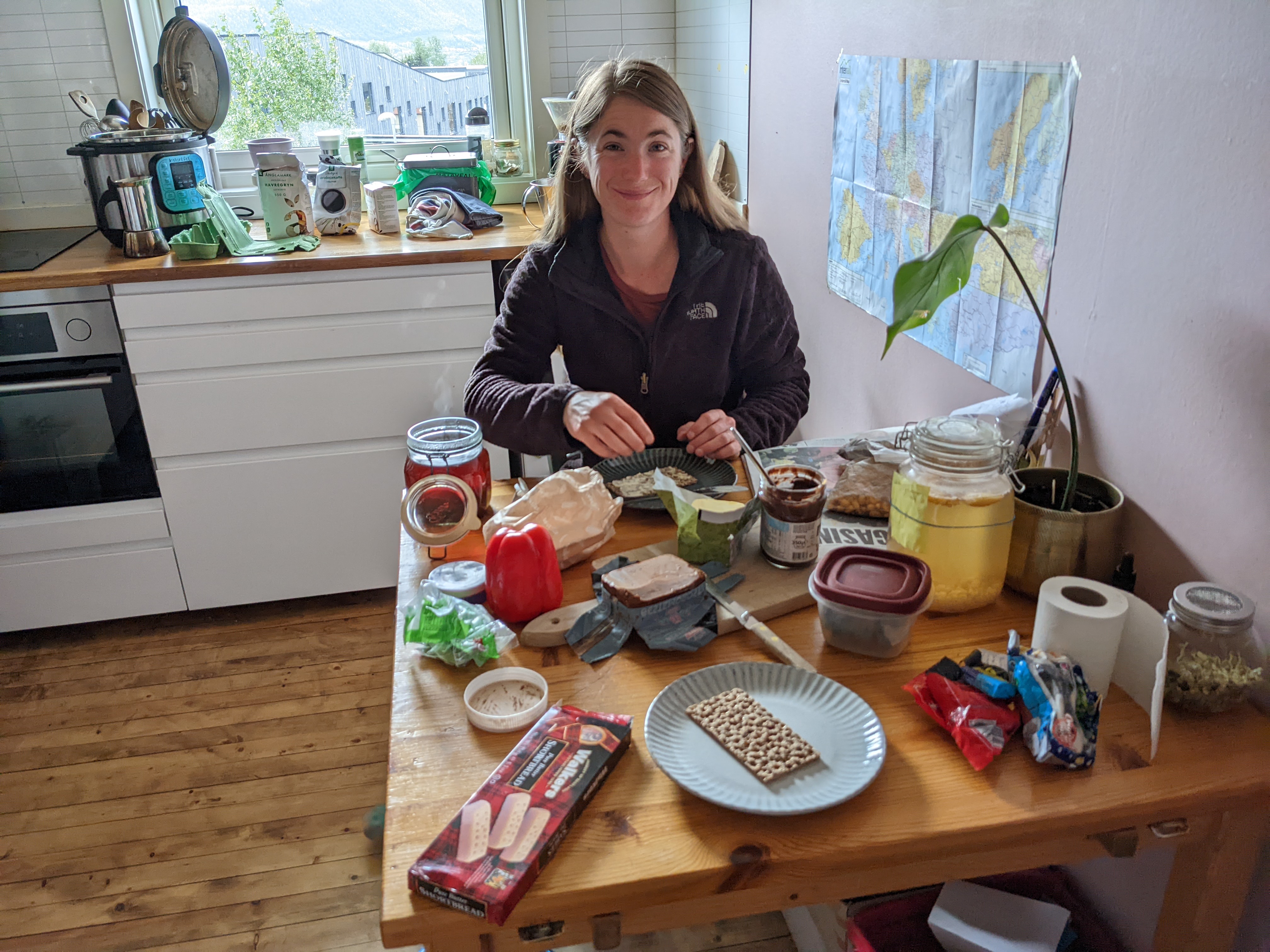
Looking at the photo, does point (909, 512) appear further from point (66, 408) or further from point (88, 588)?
point (88, 588)

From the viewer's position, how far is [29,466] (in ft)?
8.06

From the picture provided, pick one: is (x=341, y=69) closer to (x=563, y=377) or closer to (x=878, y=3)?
(x=563, y=377)

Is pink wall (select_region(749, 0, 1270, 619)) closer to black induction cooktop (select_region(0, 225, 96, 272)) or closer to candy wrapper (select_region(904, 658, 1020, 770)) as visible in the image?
candy wrapper (select_region(904, 658, 1020, 770))

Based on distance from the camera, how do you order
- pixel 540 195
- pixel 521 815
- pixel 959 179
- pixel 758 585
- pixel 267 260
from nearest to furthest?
pixel 521 815, pixel 758 585, pixel 959 179, pixel 267 260, pixel 540 195

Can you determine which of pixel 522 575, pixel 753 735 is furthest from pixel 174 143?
pixel 753 735

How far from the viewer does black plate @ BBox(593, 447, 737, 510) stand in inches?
56.5

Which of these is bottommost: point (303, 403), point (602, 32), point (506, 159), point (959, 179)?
point (303, 403)

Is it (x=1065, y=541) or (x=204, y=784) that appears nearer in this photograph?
(x=1065, y=541)

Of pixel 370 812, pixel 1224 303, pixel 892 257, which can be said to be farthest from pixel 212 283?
pixel 1224 303

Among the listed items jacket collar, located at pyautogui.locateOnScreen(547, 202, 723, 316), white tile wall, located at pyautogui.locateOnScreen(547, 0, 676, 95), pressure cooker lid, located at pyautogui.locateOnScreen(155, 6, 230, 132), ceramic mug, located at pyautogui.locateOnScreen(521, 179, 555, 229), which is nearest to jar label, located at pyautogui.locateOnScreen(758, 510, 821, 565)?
jacket collar, located at pyautogui.locateOnScreen(547, 202, 723, 316)

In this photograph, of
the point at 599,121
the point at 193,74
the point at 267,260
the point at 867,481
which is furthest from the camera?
the point at 193,74

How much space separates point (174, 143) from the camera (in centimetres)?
243

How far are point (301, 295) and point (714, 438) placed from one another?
4.68ft

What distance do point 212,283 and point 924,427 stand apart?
1.94 meters
